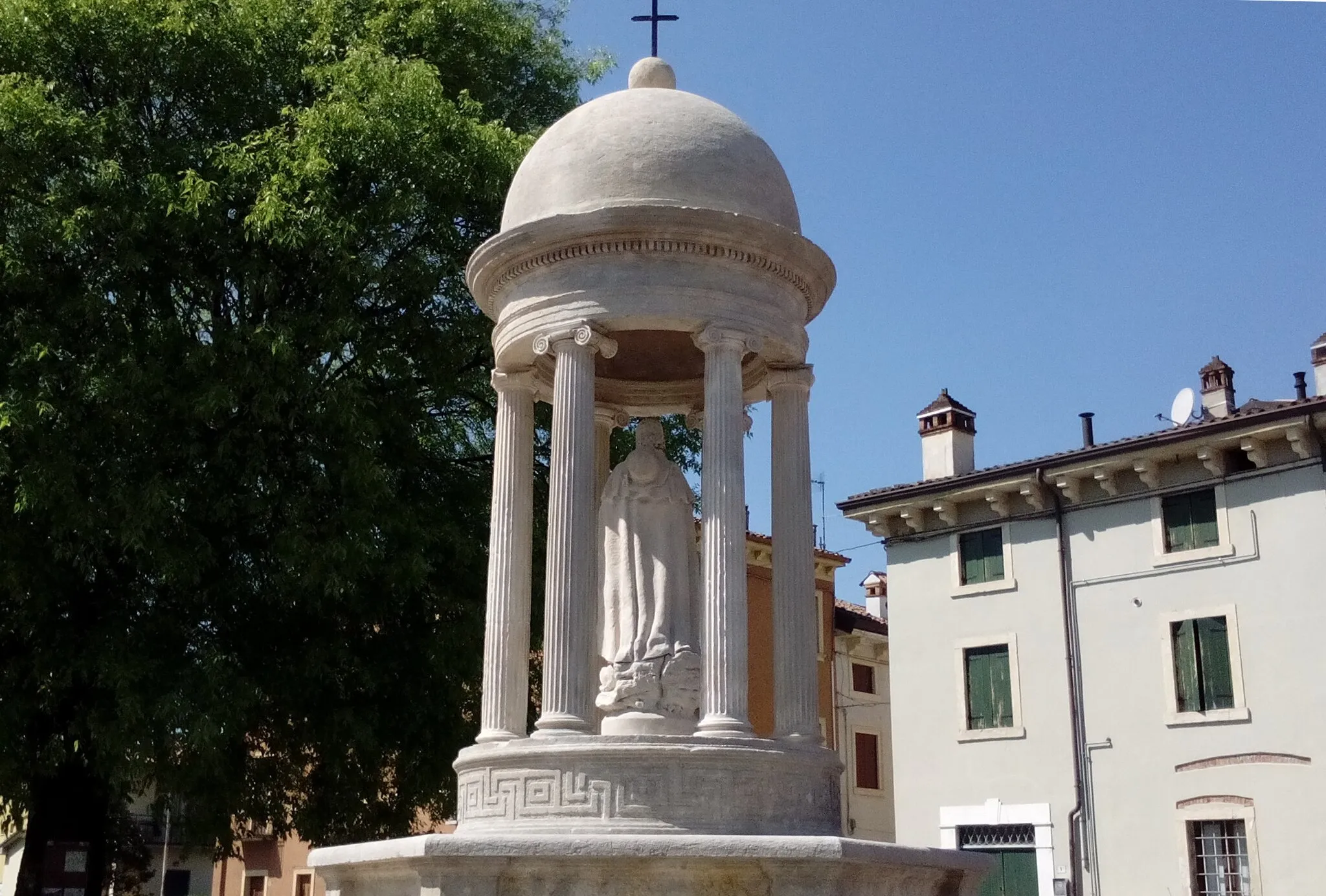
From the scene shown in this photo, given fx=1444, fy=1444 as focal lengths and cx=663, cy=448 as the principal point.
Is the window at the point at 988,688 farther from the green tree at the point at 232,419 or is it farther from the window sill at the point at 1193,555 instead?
the green tree at the point at 232,419

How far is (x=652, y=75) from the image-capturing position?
1230 cm

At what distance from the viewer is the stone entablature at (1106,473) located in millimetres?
28078

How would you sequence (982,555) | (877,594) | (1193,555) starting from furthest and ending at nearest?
1. (877,594)
2. (982,555)
3. (1193,555)

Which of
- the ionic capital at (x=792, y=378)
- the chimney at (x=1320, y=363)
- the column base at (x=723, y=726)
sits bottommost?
the column base at (x=723, y=726)

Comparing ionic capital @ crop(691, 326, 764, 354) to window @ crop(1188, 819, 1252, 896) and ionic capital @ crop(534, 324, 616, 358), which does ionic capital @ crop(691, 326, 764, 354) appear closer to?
ionic capital @ crop(534, 324, 616, 358)

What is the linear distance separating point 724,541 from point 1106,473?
2231 cm

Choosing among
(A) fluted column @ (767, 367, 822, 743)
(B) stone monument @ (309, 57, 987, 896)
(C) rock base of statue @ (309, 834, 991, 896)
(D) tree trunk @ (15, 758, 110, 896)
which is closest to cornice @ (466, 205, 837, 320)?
(B) stone monument @ (309, 57, 987, 896)

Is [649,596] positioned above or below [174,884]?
above

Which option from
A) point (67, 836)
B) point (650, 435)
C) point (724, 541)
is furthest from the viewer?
point (67, 836)

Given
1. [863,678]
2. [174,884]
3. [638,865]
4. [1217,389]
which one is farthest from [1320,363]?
[174,884]

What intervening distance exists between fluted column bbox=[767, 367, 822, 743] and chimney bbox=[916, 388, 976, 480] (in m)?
23.8

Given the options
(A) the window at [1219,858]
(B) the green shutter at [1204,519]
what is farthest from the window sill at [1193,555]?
(A) the window at [1219,858]

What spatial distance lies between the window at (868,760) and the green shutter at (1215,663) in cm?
1579

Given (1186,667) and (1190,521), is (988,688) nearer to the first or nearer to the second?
(1186,667)
